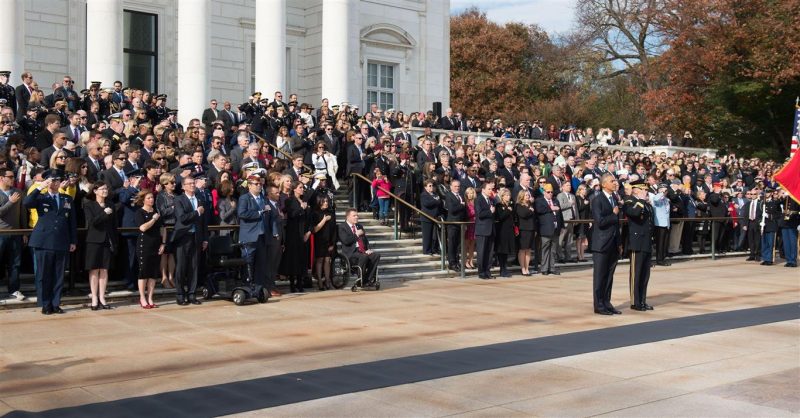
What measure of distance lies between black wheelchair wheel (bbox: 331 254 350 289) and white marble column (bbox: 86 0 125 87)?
1150cm

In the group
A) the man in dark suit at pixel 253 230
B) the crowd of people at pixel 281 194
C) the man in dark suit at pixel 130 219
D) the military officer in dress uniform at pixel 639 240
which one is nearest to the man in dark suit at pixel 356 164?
the crowd of people at pixel 281 194

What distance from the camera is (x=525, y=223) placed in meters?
19.7

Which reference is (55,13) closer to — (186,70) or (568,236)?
(186,70)

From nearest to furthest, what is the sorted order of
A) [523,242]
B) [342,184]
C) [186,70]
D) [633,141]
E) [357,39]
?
[523,242] < [342,184] < [186,70] < [357,39] < [633,141]

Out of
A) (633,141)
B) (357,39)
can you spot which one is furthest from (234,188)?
(633,141)

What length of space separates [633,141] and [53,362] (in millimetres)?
30925

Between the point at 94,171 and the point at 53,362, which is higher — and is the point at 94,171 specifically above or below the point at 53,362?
above

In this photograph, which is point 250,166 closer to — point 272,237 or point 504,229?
point 272,237

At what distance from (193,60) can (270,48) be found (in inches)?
104

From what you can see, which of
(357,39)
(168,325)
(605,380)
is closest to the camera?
(605,380)

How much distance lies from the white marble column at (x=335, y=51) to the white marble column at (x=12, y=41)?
976cm

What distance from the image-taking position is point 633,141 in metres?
37.5

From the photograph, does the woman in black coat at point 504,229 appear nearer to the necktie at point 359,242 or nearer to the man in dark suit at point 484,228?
the man in dark suit at point 484,228

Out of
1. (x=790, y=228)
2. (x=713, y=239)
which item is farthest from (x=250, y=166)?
(x=790, y=228)
